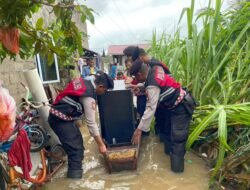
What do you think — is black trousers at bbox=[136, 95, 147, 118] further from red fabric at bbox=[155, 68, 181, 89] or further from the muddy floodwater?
red fabric at bbox=[155, 68, 181, 89]

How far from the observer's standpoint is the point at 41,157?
318 centimetres

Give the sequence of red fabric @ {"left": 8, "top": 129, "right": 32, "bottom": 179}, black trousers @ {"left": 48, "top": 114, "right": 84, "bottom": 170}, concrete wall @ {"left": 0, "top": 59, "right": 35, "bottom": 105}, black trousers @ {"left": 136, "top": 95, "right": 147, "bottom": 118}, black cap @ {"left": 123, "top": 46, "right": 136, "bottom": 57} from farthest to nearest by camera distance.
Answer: black trousers @ {"left": 136, "top": 95, "right": 147, "bottom": 118} → black cap @ {"left": 123, "top": 46, "right": 136, "bottom": 57} → concrete wall @ {"left": 0, "top": 59, "right": 35, "bottom": 105} → black trousers @ {"left": 48, "top": 114, "right": 84, "bottom": 170} → red fabric @ {"left": 8, "top": 129, "right": 32, "bottom": 179}

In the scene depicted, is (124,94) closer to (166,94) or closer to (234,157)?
(166,94)

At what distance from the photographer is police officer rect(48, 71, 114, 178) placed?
10.5ft

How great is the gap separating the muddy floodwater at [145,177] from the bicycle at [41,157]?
0.15 metres

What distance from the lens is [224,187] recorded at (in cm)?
299

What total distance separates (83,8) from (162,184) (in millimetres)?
2682

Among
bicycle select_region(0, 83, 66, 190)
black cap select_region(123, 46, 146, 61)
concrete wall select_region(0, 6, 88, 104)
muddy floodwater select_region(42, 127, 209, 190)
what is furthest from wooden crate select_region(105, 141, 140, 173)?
concrete wall select_region(0, 6, 88, 104)

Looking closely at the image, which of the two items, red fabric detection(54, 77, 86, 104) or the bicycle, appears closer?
the bicycle

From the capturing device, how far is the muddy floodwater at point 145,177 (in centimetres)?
319

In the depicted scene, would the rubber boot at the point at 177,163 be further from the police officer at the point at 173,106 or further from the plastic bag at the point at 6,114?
the plastic bag at the point at 6,114

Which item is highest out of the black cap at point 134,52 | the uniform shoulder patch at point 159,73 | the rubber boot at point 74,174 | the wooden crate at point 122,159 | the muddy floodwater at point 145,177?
the black cap at point 134,52

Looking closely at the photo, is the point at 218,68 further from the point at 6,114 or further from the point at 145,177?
the point at 6,114

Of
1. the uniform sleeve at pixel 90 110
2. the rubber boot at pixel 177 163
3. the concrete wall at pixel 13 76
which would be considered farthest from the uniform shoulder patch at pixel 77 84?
the rubber boot at pixel 177 163
